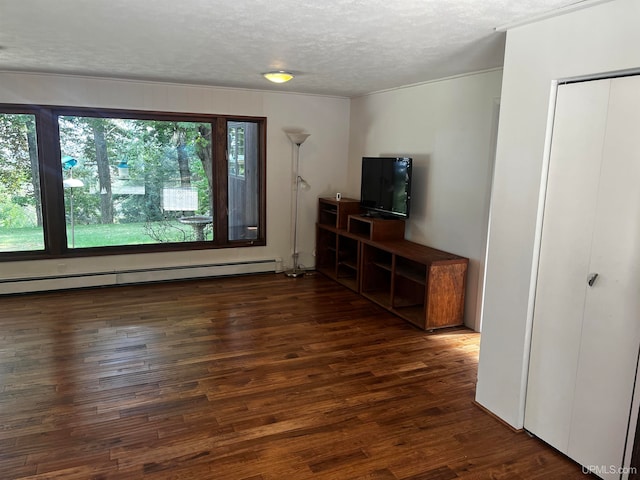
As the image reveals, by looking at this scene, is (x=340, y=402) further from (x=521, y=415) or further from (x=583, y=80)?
(x=583, y=80)

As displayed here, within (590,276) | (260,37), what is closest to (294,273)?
(260,37)

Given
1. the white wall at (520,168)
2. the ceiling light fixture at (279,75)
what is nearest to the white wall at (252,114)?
Answer: the ceiling light fixture at (279,75)

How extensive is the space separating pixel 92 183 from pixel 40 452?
144 inches

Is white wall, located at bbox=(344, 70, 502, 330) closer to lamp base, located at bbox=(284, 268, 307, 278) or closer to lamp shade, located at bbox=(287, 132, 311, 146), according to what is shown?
lamp shade, located at bbox=(287, 132, 311, 146)

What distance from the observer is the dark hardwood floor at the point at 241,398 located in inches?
94.8

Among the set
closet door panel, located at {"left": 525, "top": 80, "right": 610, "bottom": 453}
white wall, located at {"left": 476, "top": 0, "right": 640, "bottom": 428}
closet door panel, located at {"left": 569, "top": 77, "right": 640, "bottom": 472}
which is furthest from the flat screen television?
closet door panel, located at {"left": 569, "top": 77, "right": 640, "bottom": 472}

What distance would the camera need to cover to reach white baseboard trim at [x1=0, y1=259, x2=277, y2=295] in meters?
5.08

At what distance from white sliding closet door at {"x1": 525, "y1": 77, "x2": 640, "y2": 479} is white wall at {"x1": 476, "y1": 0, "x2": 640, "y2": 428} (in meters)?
0.09

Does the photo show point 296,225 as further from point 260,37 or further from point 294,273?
point 260,37

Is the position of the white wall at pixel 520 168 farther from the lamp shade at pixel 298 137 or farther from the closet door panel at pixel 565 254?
the lamp shade at pixel 298 137

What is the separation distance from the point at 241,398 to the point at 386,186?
9.79 feet

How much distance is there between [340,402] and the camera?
3021 mm

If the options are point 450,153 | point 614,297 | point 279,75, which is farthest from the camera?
point 450,153

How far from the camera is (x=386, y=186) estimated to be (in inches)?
204
